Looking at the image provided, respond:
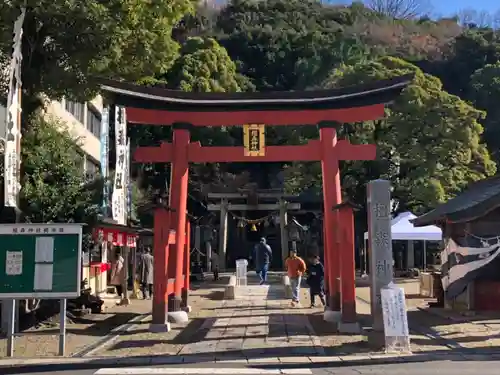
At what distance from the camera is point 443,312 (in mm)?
17219

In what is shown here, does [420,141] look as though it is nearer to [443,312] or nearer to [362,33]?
[443,312]

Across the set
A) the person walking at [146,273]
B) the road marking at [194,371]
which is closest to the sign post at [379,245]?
the road marking at [194,371]

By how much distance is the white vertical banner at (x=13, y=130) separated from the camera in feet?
39.7

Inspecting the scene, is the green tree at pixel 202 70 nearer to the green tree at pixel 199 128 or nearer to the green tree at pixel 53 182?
the green tree at pixel 199 128

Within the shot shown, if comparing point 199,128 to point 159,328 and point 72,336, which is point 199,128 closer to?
point 159,328

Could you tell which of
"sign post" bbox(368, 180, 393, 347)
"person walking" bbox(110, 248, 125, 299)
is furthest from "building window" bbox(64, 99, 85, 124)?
"sign post" bbox(368, 180, 393, 347)

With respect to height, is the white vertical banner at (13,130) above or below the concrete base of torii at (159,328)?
above

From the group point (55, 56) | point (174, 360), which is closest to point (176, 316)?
point (174, 360)

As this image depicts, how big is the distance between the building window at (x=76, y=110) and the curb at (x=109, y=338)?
1175 centimetres

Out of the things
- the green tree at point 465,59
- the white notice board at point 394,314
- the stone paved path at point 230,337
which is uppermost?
the green tree at point 465,59

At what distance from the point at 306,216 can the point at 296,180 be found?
740 centimetres

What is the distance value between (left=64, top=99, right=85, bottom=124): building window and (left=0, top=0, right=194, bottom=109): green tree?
9.67 meters

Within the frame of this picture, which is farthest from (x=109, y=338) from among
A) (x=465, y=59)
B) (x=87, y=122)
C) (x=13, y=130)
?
(x=465, y=59)

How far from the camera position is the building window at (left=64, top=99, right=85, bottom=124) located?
25312 mm
